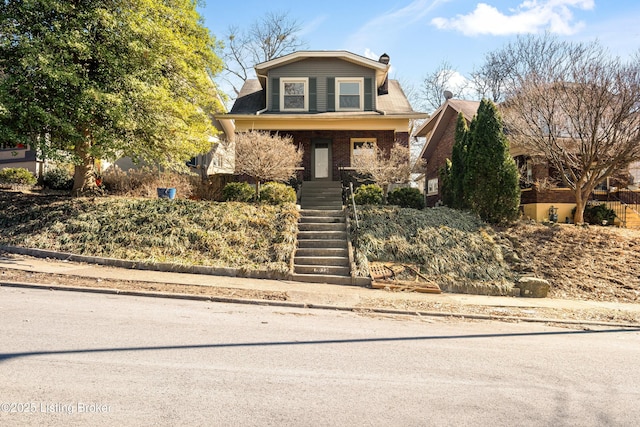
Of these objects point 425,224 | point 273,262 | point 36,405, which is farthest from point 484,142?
point 36,405

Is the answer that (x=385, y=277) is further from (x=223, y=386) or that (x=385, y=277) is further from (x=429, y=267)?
(x=223, y=386)

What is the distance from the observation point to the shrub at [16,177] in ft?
55.7

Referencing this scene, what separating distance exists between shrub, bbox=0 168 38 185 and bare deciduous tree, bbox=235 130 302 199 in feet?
27.8

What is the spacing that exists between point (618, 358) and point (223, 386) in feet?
16.4

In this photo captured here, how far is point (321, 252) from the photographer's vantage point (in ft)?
39.9

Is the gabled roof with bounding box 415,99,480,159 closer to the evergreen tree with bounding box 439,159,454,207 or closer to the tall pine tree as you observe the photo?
the evergreen tree with bounding box 439,159,454,207

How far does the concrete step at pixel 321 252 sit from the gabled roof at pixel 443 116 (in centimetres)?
1315

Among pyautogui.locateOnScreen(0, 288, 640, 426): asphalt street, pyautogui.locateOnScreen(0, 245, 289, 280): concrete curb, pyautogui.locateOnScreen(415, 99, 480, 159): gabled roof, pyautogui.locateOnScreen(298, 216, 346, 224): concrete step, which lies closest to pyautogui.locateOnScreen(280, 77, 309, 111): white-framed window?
pyautogui.locateOnScreen(415, 99, 480, 159): gabled roof

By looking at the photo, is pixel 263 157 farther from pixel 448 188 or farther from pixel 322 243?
pixel 448 188

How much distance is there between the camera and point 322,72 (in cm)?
2084

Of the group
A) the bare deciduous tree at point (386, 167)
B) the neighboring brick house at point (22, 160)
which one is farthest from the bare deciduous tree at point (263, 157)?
the neighboring brick house at point (22, 160)

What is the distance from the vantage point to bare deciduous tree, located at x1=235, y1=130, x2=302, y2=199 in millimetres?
15648

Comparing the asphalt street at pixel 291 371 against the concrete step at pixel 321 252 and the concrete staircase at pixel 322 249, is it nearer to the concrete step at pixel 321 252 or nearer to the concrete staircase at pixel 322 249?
the concrete staircase at pixel 322 249

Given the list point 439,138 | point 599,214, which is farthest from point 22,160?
point 599,214
